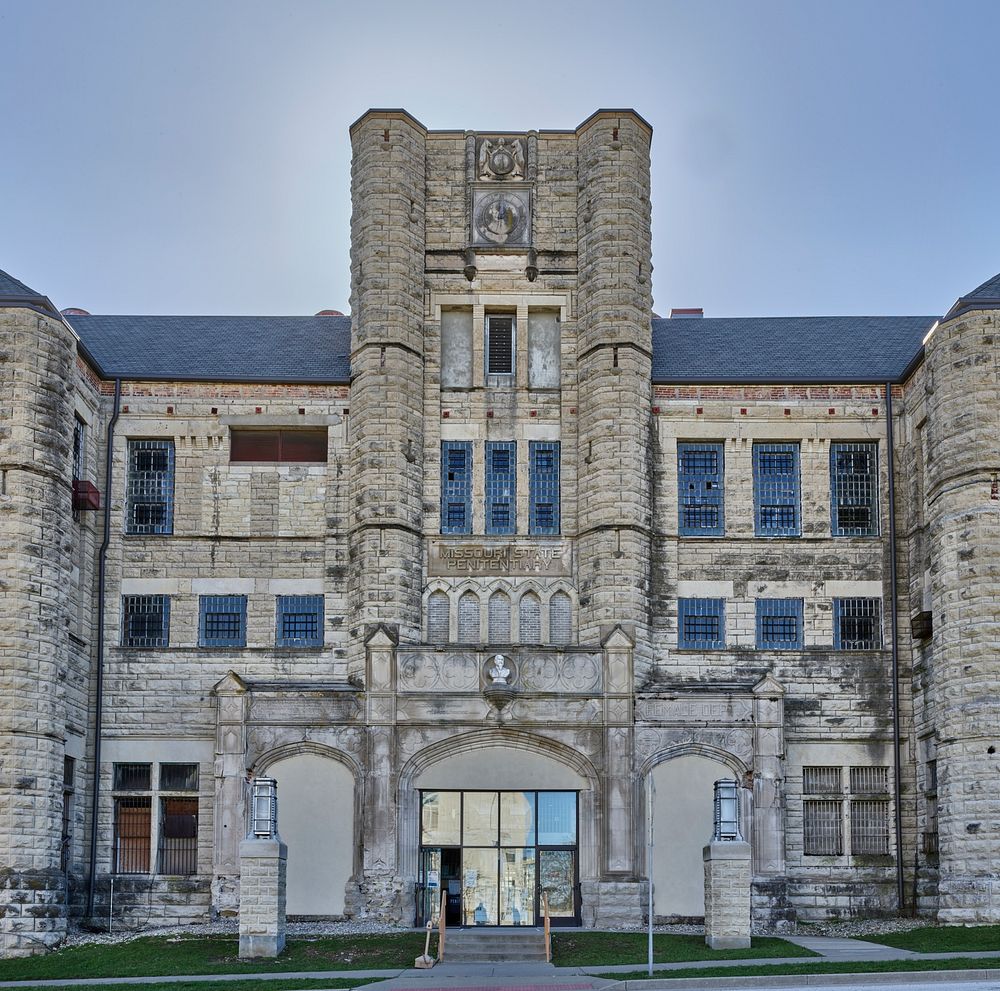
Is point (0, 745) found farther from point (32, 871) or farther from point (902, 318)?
point (902, 318)

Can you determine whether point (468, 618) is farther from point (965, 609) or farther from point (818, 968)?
point (818, 968)

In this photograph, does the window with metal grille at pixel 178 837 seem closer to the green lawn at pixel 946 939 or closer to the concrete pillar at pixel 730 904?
the concrete pillar at pixel 730 904

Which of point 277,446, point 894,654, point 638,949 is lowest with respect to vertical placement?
point 638,949

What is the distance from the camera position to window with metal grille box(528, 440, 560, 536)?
43062 millimetres

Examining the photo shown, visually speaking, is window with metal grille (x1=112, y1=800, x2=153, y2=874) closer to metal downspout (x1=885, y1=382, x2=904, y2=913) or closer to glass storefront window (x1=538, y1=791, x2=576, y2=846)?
glass storefront window (x1=538, y1=791, x2=576, y2=846)

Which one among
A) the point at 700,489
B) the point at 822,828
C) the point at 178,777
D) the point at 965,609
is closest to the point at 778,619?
the point at 700,489

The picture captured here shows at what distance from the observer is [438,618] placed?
4247cm

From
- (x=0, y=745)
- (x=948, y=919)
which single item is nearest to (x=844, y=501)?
(x=948, y=919)

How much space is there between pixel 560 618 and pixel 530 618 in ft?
2.41

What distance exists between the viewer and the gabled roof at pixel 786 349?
4378cm

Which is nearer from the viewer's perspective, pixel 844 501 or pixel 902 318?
pixel 844 501

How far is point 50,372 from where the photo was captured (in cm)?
3897

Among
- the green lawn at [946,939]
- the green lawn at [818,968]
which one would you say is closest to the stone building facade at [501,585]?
the green lawn at [946,939]

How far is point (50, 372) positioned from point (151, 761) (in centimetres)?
968
